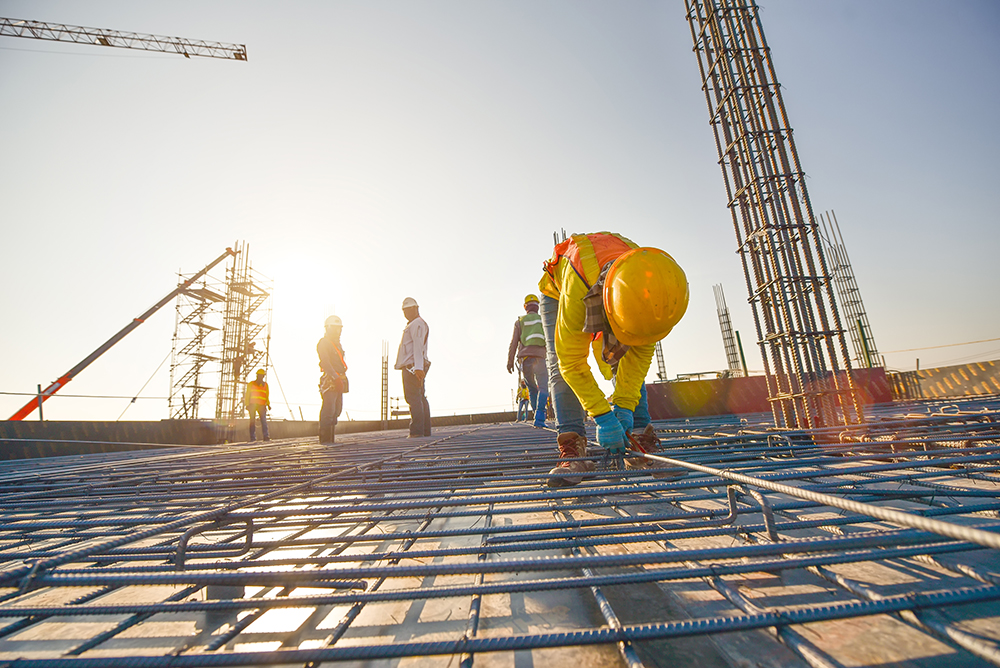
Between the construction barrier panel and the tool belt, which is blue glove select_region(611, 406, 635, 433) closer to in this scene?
the tool belt

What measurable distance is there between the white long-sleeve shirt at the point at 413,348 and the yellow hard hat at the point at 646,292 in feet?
14.5

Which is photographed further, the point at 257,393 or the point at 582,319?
the point at 257,393

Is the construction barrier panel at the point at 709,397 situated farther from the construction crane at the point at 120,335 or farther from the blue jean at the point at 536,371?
the construction crane at the point at 120,335

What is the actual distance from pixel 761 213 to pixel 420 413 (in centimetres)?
524

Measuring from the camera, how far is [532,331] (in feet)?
20.4

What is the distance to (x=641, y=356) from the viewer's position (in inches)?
113

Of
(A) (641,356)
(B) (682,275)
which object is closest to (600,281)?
(B) (682,275)

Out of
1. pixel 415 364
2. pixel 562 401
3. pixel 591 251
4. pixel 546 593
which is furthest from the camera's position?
pixel 415 364

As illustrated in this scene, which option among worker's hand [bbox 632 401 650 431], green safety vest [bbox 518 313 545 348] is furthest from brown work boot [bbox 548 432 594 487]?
green safety vest [bbox 518 313 545 348]

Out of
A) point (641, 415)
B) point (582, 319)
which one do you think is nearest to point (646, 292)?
point (582, 319)

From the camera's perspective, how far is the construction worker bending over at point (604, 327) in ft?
6.88

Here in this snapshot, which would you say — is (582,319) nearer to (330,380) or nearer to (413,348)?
(413,348)

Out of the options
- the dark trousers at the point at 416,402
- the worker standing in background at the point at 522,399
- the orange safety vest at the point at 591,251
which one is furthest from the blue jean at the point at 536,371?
the worker standing in background at the point at 522,399

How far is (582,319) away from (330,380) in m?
4.73
